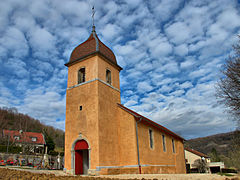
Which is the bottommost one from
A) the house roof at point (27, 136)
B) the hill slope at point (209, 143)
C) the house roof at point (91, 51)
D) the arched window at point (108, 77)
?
the hill slope at point (209, 143)

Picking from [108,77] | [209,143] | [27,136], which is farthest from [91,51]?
[209,143]

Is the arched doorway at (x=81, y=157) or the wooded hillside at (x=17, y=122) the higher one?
the wooded hillside at (x=17, y=122)

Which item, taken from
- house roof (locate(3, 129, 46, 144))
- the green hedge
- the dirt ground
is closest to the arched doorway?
Answer: the dirt ground

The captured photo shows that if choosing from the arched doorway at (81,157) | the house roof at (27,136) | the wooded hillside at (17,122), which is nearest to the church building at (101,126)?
the arched doorway at (81,157)

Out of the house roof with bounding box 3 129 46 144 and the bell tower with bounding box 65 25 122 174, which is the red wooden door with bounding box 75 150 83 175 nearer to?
the bell tower with bounding box 65 25 122 174

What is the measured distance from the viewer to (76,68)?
19922mm

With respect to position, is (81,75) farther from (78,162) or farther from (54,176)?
(54,176)

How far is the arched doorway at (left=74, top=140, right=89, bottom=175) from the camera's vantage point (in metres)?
16.7

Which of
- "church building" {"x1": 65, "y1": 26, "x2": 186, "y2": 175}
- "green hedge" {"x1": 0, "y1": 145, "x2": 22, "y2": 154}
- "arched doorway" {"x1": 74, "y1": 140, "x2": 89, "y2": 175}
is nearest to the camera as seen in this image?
"church building" {"x1": 65, "y1": 26, "x2": 186, "y2": 175}

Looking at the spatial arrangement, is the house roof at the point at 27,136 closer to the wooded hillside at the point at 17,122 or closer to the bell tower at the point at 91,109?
the wooded hillside at the point at 17,122

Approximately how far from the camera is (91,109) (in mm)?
17031

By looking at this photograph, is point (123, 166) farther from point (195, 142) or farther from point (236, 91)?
point (195, 142)

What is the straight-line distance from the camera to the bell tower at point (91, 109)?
53.0ft

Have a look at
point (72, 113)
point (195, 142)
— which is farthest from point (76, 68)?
point (195, 142)
